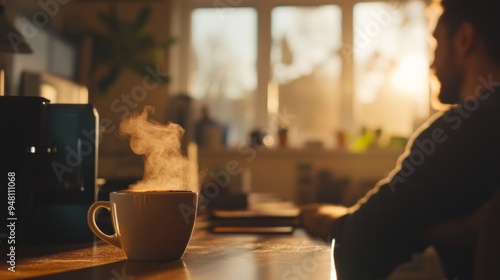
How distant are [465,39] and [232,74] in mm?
3243

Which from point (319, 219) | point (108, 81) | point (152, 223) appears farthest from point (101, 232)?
point (108, 81)

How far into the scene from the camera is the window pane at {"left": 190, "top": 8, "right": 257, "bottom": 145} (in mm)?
4555

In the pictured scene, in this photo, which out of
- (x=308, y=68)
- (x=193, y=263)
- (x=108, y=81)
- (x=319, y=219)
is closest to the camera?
(x=193, y=263)

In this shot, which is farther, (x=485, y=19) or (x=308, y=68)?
(x=308, y=68)

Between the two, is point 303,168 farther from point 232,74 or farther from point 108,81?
point 108,81

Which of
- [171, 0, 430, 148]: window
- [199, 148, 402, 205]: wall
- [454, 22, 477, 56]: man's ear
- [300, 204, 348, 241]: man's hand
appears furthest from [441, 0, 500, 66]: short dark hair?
[171, 0, 430, 148]: window

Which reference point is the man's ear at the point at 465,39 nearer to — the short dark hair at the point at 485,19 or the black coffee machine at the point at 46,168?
the short dark hair at the point at 485,19

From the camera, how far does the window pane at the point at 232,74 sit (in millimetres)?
4555

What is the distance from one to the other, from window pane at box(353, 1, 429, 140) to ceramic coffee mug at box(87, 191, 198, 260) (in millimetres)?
3763

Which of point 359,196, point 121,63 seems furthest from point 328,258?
point 121,63

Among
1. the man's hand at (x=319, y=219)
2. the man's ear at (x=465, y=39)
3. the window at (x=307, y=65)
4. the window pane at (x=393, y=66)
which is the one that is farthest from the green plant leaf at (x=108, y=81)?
the man's ear at (x=465, y=39)

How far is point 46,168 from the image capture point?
963 mm

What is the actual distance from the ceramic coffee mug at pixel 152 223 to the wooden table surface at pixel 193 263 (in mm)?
18

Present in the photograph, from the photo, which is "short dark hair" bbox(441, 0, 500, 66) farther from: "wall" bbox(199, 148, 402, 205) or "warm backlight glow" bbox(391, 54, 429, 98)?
"warm backlight glow" bbox(391, 54, 429, 98)
